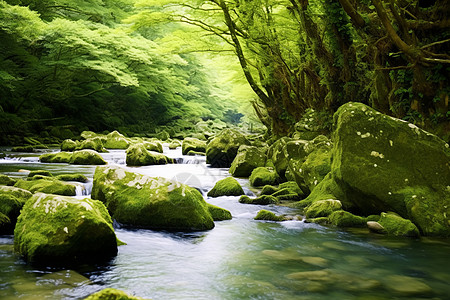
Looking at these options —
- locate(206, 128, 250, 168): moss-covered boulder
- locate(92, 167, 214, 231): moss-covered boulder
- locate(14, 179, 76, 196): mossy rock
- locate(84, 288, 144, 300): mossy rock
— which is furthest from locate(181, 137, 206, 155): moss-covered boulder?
A: locate(84, 288, 144, 300): mossy rock

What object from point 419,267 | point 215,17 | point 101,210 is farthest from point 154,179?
point 215,17

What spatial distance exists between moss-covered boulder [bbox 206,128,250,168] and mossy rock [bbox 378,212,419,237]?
8.39 meters

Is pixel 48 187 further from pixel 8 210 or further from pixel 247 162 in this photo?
pixel 247 162

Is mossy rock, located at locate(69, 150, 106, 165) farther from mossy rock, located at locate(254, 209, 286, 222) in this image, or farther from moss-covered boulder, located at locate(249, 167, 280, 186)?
mossy rock, located at locate(254, 209, 286, 222)

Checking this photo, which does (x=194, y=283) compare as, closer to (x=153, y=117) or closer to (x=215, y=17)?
(x=215, y=17)

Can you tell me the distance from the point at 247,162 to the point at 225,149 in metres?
2.74

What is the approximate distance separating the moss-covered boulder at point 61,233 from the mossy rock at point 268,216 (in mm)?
2797

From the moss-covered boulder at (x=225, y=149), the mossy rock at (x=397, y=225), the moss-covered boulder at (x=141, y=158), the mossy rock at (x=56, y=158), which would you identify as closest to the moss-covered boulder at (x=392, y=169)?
the mossy rock at (x=397, y=225)

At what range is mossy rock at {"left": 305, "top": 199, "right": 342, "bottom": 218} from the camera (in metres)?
6.22

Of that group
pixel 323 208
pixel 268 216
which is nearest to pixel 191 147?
pixel 268 216

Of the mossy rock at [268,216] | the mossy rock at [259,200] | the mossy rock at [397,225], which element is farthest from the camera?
the mossy rock at [259,200]

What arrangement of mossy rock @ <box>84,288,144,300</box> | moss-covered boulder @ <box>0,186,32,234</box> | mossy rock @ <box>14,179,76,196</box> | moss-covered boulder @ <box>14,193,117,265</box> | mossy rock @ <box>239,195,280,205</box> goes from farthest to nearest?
mossy rock @ <box>239,195,280,205</box> < mossy rock @ <box>14,179,76,196</box> < moss-covered boulder @ <box>0,186,32,234</box> < moss-covered boulder @ <box>14,193,117,265</box> < mossy rock @ <box>84,288,144,300</box>

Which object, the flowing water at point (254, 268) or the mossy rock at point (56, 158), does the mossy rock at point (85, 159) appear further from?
the flowing water at point (254, 268)

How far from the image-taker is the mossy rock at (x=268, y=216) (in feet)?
20.4
